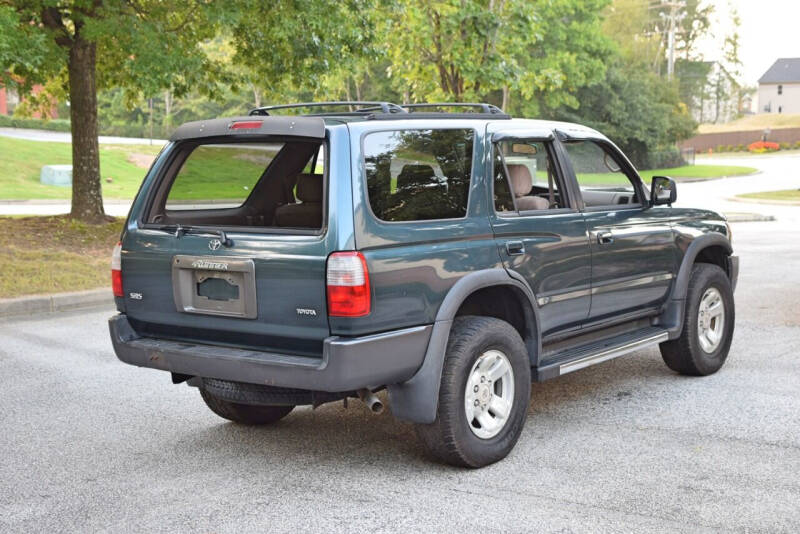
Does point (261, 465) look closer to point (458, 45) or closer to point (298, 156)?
point (298, 156)

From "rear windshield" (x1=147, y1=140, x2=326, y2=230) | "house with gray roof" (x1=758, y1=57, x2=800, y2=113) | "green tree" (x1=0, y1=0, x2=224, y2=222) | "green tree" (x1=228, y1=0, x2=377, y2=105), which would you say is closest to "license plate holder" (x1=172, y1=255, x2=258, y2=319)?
"rear windshield" (x1=147, y1=140, x2=326, y2=230)

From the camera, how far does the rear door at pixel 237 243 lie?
186 inches

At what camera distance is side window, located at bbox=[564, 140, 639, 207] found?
6523 mm

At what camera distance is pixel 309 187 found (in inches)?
216

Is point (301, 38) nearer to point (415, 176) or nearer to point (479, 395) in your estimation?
point (415, 176)

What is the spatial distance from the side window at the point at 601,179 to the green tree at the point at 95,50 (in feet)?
29.4

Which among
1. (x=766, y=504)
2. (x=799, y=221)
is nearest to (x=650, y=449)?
(x=766, y=504)

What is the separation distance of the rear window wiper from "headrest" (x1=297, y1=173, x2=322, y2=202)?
23.3 inches

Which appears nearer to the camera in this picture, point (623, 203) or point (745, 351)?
point (623, 203)

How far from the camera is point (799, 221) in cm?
2288

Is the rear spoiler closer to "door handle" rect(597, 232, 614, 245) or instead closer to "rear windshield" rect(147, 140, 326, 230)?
"rear windshield" rect(147, 140, 326, 230)

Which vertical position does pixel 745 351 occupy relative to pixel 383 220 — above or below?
below

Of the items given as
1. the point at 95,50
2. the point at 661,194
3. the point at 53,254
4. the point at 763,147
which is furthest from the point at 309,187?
the point at 763,147

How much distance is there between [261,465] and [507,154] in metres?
2.25
